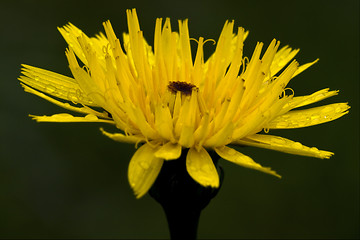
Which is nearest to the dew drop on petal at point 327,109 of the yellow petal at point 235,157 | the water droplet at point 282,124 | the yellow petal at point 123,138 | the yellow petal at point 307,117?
the yellow petal at point 307,117

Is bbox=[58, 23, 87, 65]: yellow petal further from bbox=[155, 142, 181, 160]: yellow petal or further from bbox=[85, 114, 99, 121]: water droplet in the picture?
bbox=[155, 142, 181, 160]: yellow petal

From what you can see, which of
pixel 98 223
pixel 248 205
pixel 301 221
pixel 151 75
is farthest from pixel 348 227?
pixel 151 75

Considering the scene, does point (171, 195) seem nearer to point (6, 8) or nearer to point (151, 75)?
point (151, 75)

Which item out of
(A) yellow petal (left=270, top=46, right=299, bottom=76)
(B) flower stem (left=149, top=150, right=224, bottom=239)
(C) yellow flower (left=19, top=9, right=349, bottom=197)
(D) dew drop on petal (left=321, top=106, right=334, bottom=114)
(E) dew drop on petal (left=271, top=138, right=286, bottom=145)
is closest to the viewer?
(C) yellow flower (left=19, top=9, right=349, bottom=197)

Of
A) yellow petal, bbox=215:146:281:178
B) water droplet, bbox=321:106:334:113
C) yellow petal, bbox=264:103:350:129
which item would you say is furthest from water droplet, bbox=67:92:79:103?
water droplet, bbox=321:106:334:113

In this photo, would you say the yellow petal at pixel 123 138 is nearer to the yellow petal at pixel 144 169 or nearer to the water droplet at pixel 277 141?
the yellow petal at pixel 144 169

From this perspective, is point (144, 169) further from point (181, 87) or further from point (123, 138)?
point (181, 87)

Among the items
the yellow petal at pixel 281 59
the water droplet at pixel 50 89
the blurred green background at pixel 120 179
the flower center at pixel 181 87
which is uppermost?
the yellow petal at pixel 281 59
